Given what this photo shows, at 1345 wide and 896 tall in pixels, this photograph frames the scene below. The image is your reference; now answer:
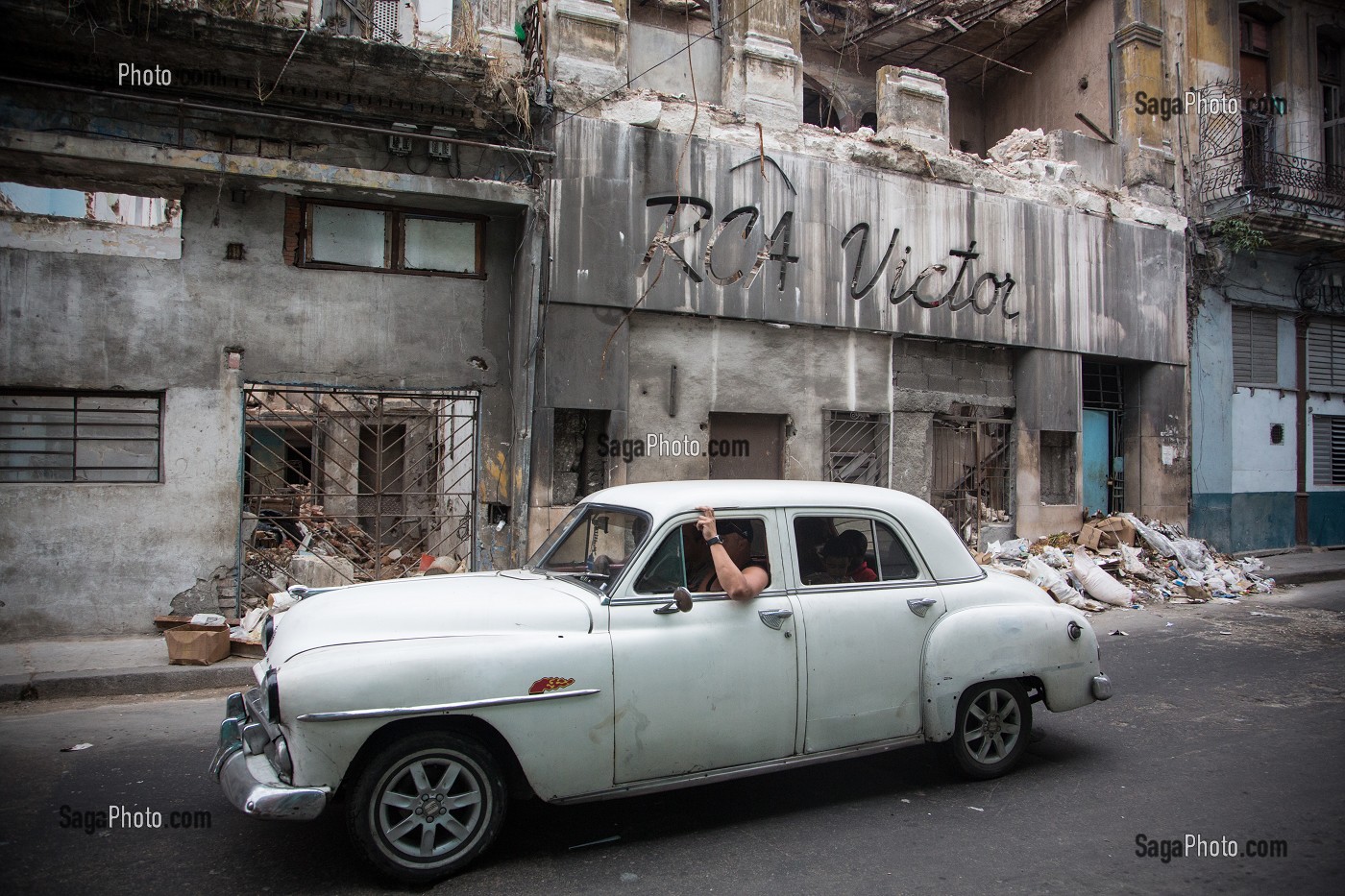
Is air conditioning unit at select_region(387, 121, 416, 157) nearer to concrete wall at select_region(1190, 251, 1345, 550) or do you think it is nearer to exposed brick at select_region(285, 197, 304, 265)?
exposed brick at select_region(285, 197, 304, 265)

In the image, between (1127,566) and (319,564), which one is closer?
(319,564)

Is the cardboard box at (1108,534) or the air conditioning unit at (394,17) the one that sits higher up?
the air conditioning unit at (394,17)

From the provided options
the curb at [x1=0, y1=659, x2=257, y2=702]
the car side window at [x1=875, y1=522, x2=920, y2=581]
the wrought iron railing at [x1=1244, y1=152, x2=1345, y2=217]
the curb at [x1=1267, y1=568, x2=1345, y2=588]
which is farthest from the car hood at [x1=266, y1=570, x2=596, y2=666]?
the wrought iron railing at [x1=1244, y1=152, x2=1345, y2=217]

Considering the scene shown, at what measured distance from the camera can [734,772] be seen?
3.85m

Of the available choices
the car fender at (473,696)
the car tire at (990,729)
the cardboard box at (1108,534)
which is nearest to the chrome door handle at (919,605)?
the car tire at (990,729)

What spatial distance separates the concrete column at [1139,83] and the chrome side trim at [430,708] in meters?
14.2

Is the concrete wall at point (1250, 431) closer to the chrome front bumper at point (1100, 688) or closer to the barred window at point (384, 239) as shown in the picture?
the chrome front bumper at point (1100, 688)

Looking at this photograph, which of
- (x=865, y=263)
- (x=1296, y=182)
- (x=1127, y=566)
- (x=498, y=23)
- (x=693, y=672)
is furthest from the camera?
(x=1296, y=182)

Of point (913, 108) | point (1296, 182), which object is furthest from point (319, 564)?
point (1296, 182)

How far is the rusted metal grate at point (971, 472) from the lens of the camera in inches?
477

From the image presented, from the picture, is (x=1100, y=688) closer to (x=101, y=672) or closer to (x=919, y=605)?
(x=919, y=605)

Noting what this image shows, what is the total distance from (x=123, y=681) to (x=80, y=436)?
278cm

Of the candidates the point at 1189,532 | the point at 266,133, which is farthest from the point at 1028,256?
the point at 266,133

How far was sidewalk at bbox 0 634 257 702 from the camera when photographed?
6.39 meters
